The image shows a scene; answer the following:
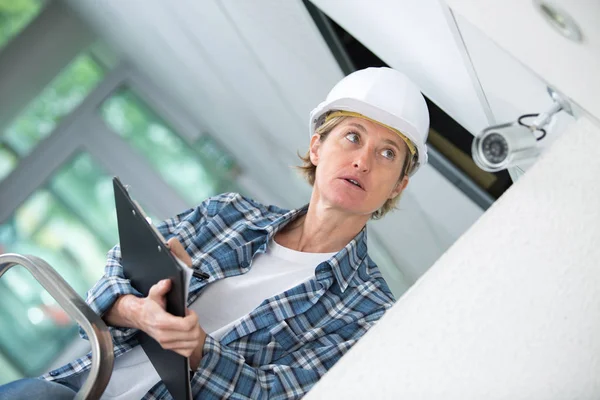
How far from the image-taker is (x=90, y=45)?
336 cm

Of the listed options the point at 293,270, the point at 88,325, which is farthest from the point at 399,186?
the point at 88,325

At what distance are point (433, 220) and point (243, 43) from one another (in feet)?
2.84

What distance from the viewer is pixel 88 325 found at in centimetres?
115

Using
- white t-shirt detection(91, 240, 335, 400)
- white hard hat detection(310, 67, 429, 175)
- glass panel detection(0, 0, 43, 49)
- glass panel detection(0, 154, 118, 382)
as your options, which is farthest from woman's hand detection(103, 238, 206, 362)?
glass panel detection(0, 0, 43, 49)

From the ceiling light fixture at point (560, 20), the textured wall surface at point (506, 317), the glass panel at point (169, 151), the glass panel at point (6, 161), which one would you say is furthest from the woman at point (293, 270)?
the glass panel at point (6, 161)

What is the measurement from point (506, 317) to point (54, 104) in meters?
2.84

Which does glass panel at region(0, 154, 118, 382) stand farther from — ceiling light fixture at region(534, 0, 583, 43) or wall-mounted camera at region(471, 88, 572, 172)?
ceiling light fixture at region(534, 0, 583, 43)

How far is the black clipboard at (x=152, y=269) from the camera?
1.13 metres

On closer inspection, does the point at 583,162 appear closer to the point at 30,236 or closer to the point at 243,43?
the point at 243,43

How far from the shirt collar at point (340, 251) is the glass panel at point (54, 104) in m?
1.85

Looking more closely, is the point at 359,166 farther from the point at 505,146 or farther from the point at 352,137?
the point at 505,146

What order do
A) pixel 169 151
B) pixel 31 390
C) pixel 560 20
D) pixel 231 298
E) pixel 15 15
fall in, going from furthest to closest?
pixel 169 151 → pixel 15 15 → pixel 231 298 → pixel 31 390 → pixel 560 20

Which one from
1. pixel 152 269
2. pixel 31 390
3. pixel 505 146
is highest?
pixel 505 146

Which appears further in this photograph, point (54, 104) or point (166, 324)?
point (54, 104)
